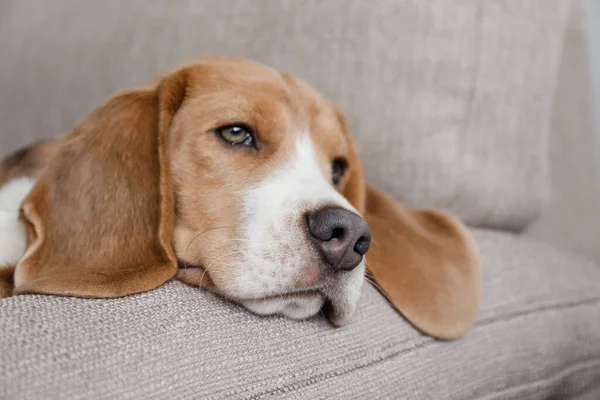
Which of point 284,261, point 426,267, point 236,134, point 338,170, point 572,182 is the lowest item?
point 572,182

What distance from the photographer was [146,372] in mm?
824

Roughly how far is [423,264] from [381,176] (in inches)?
18.1

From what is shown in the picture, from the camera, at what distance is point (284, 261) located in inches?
41.8

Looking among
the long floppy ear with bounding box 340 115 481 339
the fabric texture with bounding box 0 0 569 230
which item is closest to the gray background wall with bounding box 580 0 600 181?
the fabric texture with bounding box 0 0 569 230

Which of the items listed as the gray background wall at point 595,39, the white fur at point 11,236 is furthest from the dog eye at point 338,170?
the gray background wall at point 595,39

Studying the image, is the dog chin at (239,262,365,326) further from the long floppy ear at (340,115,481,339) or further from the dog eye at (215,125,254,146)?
the dog eye at (215,125,254,146)

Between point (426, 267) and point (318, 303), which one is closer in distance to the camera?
point (318, 303)

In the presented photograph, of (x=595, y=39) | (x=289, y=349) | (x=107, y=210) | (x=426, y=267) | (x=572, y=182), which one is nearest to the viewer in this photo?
(x=289, y=349)

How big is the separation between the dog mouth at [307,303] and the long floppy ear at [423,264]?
0.70ft

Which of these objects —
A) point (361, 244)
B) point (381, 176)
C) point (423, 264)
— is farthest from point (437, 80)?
point (361, 244)

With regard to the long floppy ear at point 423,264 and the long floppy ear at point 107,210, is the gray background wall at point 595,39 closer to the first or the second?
the long floppy ear at point 423,264

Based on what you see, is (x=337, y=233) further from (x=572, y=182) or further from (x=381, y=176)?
(x=572, y=182)

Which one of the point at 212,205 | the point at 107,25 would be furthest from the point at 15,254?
the point at 107,25

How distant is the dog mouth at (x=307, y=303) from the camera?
1.07 meters
